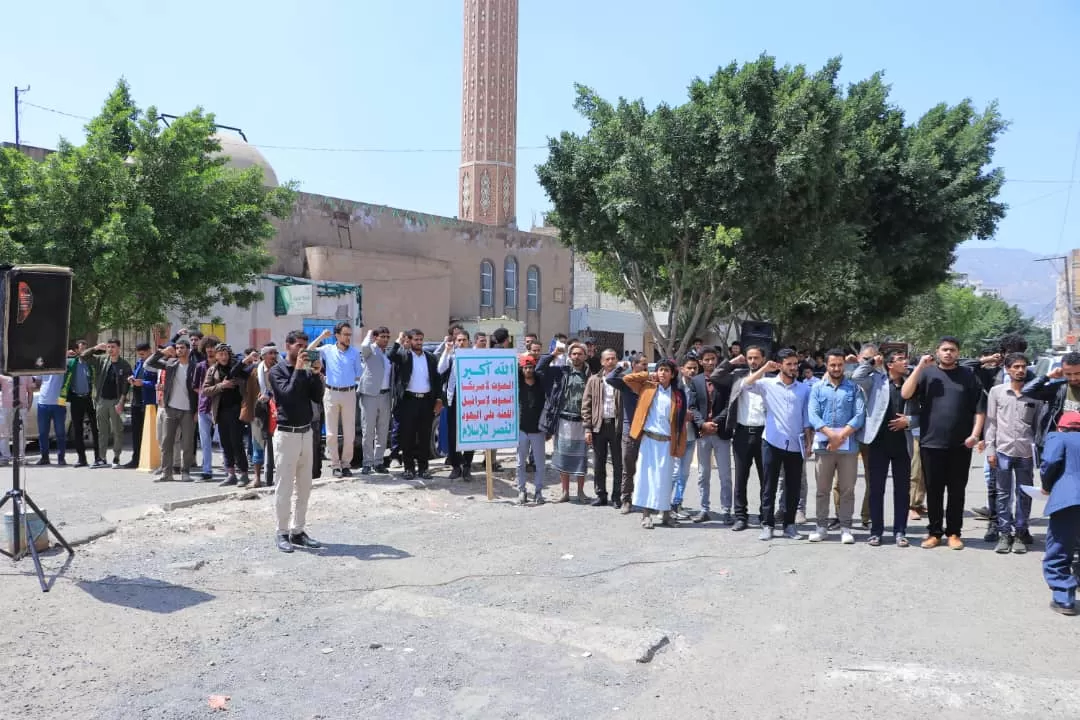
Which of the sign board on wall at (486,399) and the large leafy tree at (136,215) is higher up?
the large leafy tree at (136,215)

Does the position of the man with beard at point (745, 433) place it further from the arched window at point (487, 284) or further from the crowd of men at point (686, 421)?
the arched window at point (487, 284)

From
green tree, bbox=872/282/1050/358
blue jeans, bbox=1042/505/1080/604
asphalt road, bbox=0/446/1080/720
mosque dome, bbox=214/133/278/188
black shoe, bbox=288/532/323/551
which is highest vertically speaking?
mosque dome, bbox=214/133/278/188

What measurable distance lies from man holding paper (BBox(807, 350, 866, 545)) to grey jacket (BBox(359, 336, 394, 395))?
17.5 ft

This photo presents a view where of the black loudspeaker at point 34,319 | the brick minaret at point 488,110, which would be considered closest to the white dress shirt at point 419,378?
the black loudspeaker at point 34,319

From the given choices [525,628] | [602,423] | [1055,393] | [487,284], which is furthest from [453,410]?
[487,284]

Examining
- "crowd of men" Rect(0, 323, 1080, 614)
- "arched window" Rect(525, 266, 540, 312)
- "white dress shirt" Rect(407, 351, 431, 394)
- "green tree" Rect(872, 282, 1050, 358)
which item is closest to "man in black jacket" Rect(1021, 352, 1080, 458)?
"crowd of men" Rect(0, 323, 1080, 614)

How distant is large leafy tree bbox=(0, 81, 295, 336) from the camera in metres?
16.0

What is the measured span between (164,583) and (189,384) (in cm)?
521

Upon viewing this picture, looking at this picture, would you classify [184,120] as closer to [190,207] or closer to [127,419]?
[190,207]

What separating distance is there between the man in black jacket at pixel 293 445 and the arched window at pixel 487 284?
93.6 ft

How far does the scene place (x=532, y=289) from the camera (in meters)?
38.7

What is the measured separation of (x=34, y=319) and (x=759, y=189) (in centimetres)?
1409

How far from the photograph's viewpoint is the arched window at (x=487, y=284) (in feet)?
119

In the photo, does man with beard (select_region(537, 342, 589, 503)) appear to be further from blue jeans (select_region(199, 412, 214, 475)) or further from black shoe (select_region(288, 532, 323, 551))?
blue jeans (select_region(199, 412, 214, 475))
